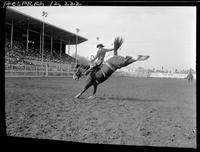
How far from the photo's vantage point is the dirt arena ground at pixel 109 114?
3.46m

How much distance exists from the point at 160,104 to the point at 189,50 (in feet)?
3.50

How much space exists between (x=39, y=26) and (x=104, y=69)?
154 cm

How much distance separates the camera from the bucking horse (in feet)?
13.3

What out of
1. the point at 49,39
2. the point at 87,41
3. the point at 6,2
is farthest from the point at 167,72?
the point at 6,2

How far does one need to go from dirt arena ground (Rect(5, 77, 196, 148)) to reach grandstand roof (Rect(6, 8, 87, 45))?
0.88m

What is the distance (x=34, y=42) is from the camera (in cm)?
439

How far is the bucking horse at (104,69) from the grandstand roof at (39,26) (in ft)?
1.82

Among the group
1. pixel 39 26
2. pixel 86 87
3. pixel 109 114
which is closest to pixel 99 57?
pixel 86 87

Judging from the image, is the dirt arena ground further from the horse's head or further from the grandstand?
the grandstand

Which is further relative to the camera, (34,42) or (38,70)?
(38,70)

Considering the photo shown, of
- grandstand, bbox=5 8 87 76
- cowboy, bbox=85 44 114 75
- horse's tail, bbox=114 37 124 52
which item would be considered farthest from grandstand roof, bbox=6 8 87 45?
horse's tail, bbox=114 37 124 52

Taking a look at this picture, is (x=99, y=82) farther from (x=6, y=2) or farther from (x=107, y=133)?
(x=6, y=2)

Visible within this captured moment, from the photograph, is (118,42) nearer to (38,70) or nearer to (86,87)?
(86,87)

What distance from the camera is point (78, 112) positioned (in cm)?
397
